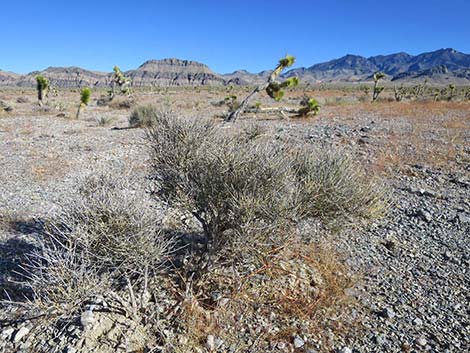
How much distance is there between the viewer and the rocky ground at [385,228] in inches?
136

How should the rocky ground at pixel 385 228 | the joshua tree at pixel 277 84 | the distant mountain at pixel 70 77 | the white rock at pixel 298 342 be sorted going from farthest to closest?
1. the distant mountain at pixel 70 77
2. the joshua tree at pixel 277 84
3. the rocky ground at pixel 385 228
4. the white rock at pixel 298 342

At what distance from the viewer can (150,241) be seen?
9.73 feet

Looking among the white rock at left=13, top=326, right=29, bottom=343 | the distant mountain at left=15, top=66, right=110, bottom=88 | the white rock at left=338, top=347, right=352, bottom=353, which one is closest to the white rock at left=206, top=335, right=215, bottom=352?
the white rock at left=338, top=347, right=352, bottom=353

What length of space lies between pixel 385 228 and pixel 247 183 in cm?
383

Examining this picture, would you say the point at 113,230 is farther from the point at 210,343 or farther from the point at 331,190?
the point at 331,190

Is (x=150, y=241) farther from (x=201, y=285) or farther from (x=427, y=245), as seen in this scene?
(x=427, y=245)

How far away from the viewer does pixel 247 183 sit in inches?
125

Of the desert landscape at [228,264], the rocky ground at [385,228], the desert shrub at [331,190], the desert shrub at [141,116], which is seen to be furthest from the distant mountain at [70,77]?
the desert shrub at [331,190]

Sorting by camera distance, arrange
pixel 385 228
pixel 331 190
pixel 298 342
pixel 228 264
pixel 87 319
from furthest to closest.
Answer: pixel 385 228 < pixel 228 264 < pixel 331 190 < pixel 298 342 < pixel 87 319

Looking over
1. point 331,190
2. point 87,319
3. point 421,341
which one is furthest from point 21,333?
point 421,341

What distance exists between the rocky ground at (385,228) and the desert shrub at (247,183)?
55 centimetres

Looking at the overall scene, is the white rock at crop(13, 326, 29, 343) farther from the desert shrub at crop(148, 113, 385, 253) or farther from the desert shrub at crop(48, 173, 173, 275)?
the desert shrub at crop(148, 113, 385, 253)

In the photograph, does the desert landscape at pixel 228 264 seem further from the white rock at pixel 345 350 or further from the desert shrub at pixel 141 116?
the desert shrub at pixel 141 116

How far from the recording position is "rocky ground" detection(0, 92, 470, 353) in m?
3.46
